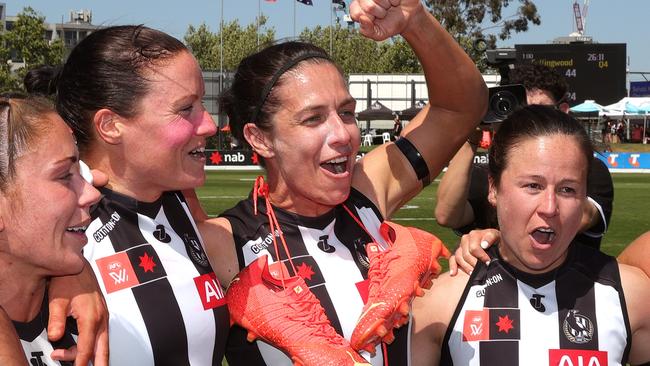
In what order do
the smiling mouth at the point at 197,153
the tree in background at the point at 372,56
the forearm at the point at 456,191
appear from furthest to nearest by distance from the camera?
the tree in background at the point at 372,56
the forearm at the point at 456,191
the smiling mouth at the point at 197,153

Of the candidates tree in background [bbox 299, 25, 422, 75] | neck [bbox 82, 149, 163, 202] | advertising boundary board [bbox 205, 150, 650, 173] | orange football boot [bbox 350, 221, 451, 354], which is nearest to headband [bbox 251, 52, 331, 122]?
neck [bbox 82, 149, 163, 202]

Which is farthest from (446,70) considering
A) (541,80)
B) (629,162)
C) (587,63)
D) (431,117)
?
(587,63)

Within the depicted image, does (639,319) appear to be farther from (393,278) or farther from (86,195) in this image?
(86,195)

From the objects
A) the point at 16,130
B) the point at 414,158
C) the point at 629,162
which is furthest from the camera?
the point at 629,162

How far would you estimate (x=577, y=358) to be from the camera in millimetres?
2910

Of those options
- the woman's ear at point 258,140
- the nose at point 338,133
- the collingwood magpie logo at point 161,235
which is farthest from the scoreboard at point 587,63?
the collingwood magpie logo at point 161,235

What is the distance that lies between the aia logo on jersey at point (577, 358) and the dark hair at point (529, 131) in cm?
62

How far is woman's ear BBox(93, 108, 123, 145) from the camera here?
2.79m

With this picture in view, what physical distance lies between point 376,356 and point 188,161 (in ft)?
2.88

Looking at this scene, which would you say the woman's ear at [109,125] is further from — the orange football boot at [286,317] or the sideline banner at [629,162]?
the sideline banner at [629,162]

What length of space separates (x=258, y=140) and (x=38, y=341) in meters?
1.10

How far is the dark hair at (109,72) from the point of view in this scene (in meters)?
2.76

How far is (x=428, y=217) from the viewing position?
52.4ft

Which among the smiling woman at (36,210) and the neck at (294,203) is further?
the neck at (294,203)
